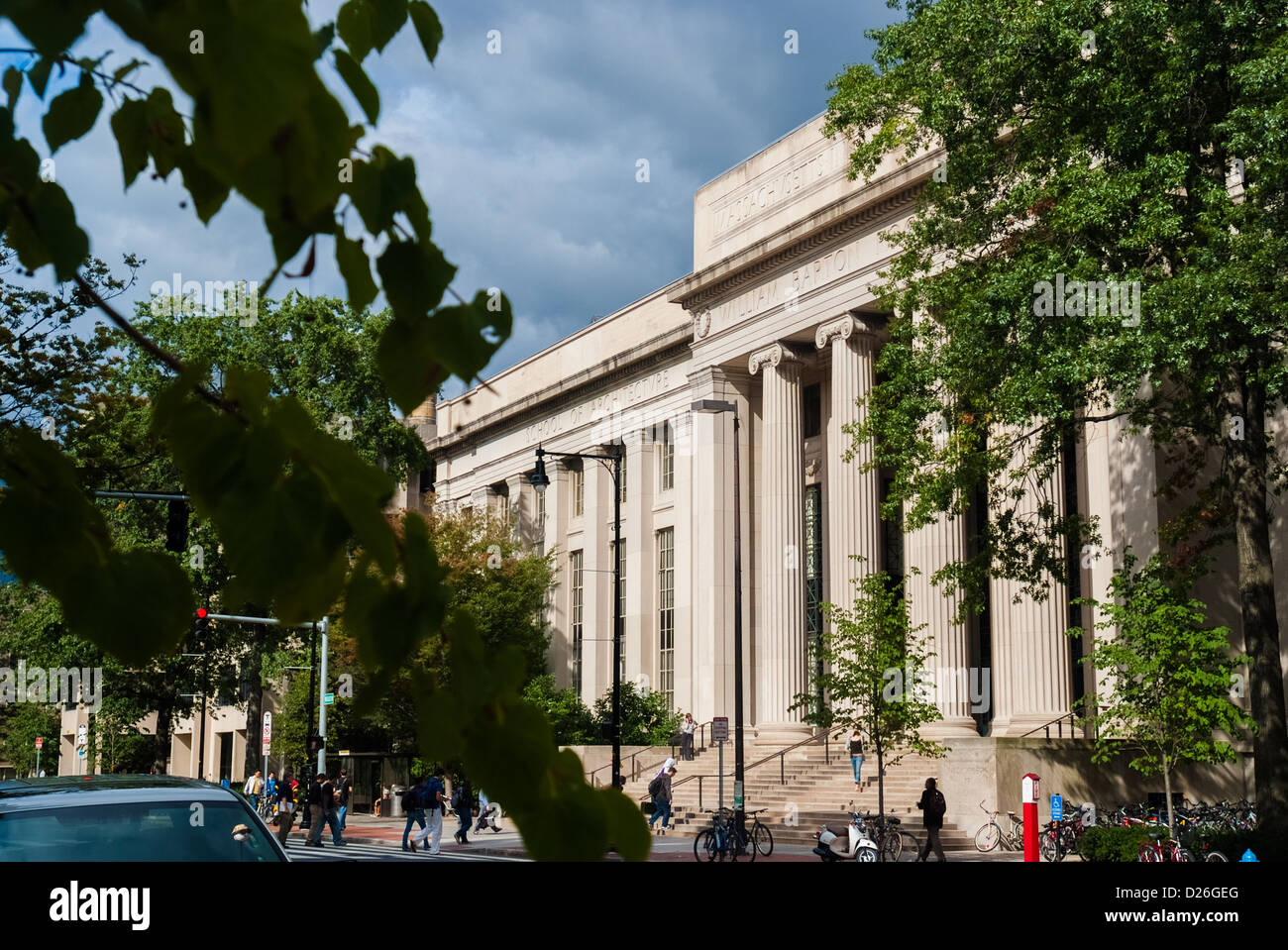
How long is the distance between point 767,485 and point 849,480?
16.5 ft

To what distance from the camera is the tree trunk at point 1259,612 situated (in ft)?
71.8

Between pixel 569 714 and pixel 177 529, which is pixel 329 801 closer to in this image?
pixel 177 529

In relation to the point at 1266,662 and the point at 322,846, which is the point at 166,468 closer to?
the point at 322,846

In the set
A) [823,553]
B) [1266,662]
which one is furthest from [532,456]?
[1266,662]

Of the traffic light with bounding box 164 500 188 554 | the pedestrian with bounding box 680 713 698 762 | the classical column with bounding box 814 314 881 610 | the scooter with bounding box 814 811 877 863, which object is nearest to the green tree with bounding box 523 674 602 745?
the pedestrian with bounding box 680 713 698 762

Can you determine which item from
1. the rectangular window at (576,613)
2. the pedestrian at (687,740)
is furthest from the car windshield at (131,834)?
the rectangular window at (576,613)

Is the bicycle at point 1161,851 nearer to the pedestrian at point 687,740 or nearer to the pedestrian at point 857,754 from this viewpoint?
the pedestrian at point 857,754

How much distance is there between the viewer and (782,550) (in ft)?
149

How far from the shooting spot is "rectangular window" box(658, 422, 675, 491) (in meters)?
56.3

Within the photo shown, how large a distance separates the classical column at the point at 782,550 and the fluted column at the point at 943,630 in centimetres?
663

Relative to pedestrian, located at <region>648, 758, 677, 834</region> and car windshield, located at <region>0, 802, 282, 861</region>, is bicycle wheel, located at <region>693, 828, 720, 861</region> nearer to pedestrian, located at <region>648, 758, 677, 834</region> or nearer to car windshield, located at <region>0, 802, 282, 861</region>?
pedestrian, located at <region>648, 758, 677, 834</region>

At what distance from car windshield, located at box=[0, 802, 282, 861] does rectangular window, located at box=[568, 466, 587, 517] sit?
56756 mm
